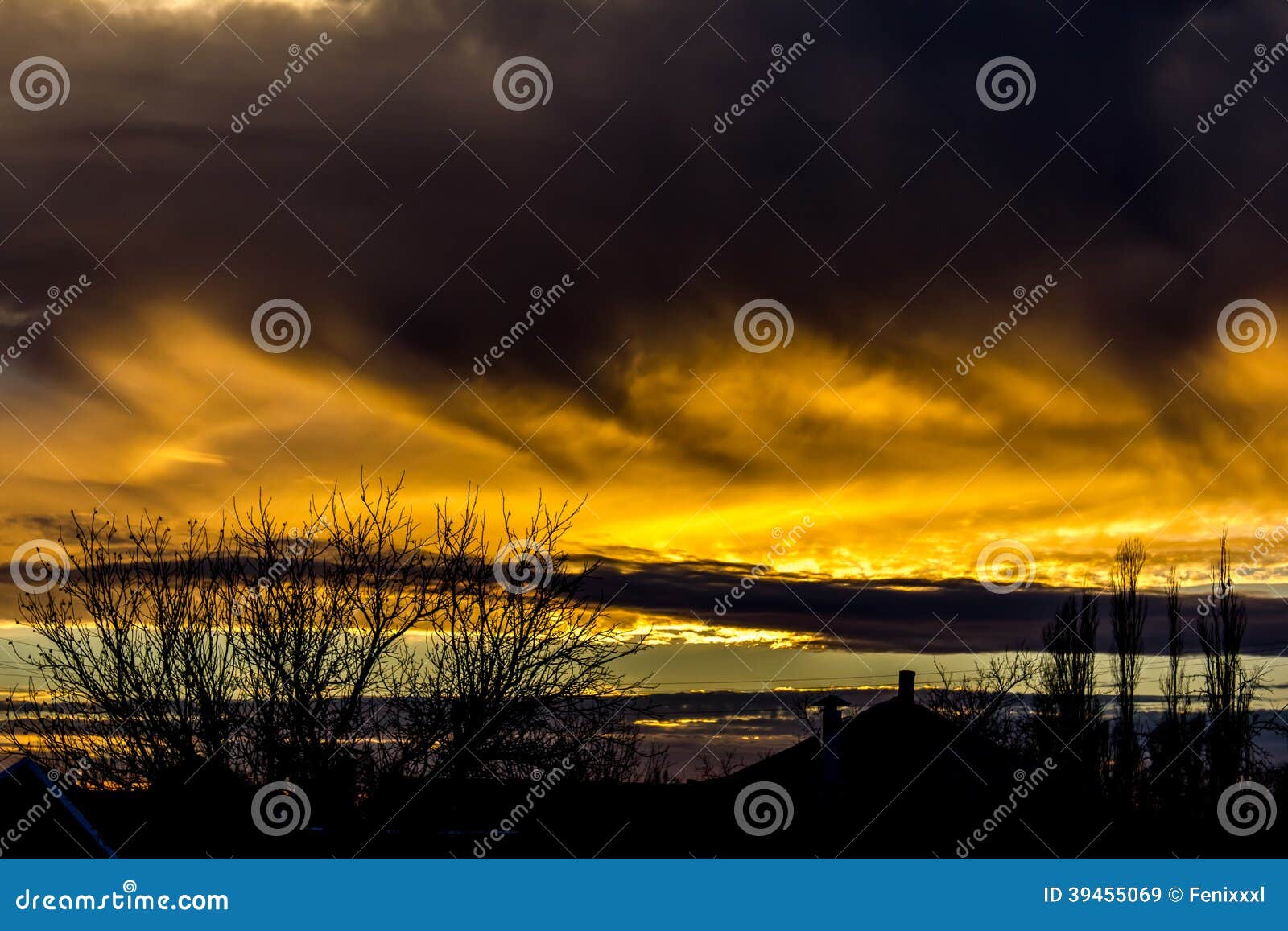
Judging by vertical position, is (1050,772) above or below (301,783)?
above

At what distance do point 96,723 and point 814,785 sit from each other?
21961 mm

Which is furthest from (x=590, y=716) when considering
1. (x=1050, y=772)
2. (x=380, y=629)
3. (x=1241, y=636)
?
(x=1241, y=636)

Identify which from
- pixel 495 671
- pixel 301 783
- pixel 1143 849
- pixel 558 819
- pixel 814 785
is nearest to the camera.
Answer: pixel 301 783

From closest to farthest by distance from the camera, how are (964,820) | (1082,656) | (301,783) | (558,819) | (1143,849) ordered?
(301,783) → (558,819) → (1143,849) → (964,820) → (1082,656)

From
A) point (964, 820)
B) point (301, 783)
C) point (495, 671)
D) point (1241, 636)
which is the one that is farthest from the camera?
point (1241, 636)

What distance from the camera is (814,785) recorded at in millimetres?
37969

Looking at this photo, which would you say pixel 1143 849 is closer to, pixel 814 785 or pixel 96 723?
pixel 814 785


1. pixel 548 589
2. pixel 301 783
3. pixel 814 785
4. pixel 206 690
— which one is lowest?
pixel 301 783

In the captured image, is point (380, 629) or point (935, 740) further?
point (935, 740)

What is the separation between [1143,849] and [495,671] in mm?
19737

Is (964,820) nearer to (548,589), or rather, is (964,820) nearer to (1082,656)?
(1082,656)

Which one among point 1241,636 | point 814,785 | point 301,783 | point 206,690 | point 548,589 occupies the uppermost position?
point 1241,636

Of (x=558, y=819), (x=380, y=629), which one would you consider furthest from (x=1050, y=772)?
(x=380, y=629)

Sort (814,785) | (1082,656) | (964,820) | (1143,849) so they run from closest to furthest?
Result: (1143,849), (964,820), (814,785), (1082,656)
